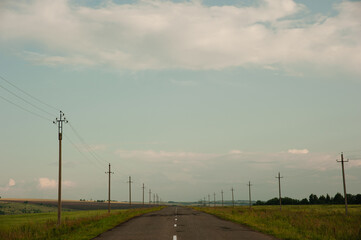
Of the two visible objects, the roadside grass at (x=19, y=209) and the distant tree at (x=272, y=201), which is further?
the distant tree at (x=272, y=201)

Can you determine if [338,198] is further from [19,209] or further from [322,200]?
[19,209]

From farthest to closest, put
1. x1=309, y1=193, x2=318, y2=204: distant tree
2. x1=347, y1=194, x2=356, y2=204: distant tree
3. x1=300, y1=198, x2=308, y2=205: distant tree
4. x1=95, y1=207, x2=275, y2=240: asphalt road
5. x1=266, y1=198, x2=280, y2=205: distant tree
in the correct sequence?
x1=266, y1=198, x2=280, y2=205: distant tree
x1=300, y1=198, x2=308, y2=205: distant tree
x1=309, y1=193, x2=318, y2=204: distant tree
x1=347, y1=194, x2=356, y2=204: distant tree
x1=95, y1=207, x2=275, y2=240: asphalt road

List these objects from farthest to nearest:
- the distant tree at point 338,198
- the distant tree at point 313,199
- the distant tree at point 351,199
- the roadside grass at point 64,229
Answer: the distant tree at point 313,199
the distant tree at point 338,198
the distant tree at point 351,199
the roadside grass at point 64,229

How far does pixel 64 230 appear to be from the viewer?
22.4 m

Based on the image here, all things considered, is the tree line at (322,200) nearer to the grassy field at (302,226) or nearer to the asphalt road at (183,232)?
the grassy field at (302,226)

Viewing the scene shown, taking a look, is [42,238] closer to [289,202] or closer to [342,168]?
[342,168]

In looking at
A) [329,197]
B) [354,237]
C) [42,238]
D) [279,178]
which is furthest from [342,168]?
[329,197]

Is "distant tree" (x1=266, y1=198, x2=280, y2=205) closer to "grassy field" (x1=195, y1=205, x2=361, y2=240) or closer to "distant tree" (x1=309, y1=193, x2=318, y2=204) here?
"distant tree" (x1=309, y1=193, x2=318, y2=204)

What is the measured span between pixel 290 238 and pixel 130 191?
7229cm

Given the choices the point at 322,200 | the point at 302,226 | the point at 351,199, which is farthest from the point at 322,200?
the point at 302,226

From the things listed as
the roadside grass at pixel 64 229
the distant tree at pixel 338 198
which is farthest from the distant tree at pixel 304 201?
the roadside grass at pixel 64 229

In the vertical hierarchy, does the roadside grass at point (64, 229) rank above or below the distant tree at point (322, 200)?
above

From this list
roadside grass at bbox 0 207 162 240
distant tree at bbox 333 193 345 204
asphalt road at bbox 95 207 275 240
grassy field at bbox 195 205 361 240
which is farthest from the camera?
distant tree at bbox 333 193 345 204

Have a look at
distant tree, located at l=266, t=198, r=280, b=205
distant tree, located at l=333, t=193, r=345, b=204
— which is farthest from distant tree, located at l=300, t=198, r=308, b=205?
distant tree, located at l=266, t=198, r=280, b=205
